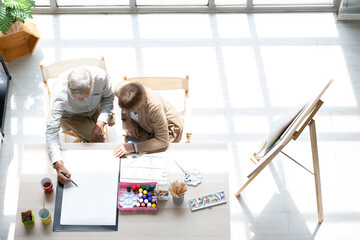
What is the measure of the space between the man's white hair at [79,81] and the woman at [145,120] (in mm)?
212

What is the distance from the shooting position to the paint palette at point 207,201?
9.47ft

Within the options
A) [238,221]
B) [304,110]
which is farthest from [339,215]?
[304,110]

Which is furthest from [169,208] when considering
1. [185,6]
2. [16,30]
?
[185,6]

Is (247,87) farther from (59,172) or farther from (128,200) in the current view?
(59,172)

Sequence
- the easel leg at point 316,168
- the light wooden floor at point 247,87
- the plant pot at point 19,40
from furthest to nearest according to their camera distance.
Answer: the plant pot at point 19,40 < the light wooden floor at point 247,87 < the easel leg at point 316,168

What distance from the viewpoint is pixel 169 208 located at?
2.89 m

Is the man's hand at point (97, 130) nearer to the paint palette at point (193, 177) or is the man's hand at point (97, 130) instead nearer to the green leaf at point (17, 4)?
the paint palette at point (193, 177)

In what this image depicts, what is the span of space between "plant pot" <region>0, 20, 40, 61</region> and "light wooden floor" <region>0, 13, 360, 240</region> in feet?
0.37

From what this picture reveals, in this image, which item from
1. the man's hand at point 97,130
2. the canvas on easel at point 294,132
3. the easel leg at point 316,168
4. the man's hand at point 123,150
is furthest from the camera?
the man's hand at point 97,130

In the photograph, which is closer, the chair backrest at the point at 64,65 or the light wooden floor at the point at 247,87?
the chair backrest at the point at 64,65

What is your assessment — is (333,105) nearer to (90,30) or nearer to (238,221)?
(238,221)

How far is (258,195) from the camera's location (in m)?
4.01

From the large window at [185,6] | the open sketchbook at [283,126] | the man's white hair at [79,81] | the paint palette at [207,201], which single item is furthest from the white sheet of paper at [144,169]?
the large window at [185,6]

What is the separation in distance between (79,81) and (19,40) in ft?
6.41
